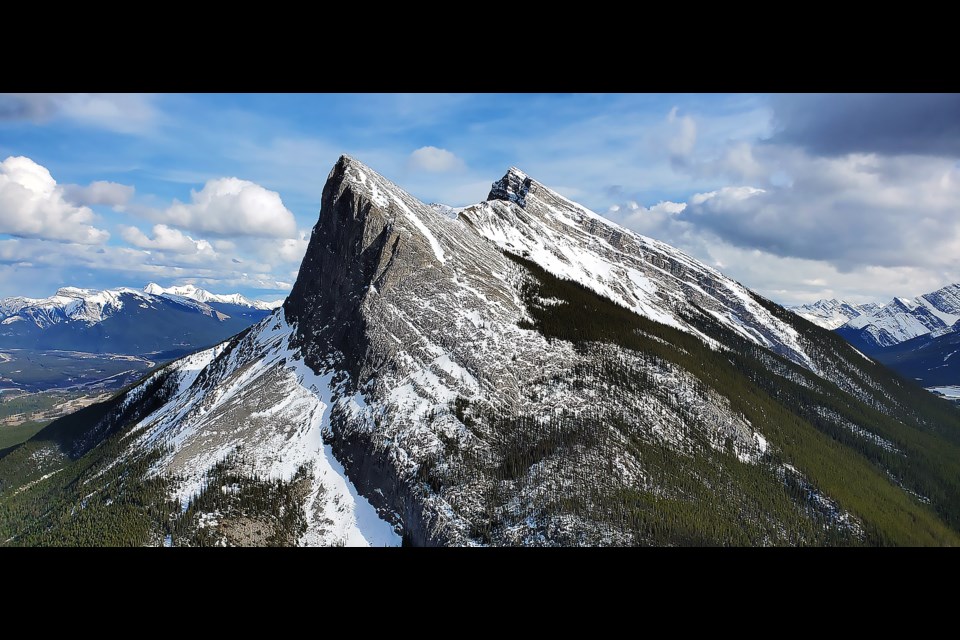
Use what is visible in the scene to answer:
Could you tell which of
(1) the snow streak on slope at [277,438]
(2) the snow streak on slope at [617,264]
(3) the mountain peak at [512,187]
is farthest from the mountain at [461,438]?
(3) the mountain peak at [512,187]

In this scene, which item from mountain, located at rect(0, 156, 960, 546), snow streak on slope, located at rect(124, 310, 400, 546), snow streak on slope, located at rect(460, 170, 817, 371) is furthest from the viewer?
snow streak on slope, located at rect(460, 170, 817, 371)

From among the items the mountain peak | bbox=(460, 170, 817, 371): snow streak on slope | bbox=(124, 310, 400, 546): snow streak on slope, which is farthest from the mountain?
the mountain peak

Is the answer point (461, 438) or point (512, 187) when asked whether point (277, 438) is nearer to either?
point (461, 438)

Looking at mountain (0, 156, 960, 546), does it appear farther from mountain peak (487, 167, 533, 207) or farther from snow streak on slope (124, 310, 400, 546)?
mountain peak (487, 167, 533, 207)

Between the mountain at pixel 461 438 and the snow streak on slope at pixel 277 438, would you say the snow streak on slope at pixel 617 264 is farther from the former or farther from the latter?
the snow streak on slope at pixel 277 438
